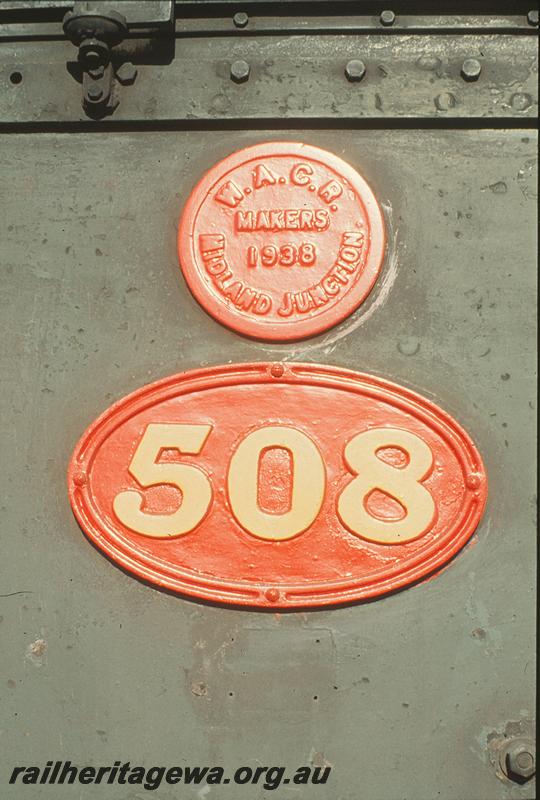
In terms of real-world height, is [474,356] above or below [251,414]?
above

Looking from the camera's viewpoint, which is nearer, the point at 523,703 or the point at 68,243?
the point at 523,703

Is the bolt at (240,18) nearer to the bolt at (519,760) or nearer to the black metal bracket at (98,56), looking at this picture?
the black metal bracket at (98,56)

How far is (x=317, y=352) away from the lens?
5.16 ft

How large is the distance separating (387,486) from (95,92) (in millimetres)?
1062

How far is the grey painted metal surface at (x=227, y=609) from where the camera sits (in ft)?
4.93

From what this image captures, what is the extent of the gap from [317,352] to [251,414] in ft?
0.64

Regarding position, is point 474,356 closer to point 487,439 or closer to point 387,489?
point 487,439

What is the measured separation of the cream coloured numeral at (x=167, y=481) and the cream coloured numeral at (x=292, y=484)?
0.24ft

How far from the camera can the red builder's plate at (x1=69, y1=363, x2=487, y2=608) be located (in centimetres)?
151

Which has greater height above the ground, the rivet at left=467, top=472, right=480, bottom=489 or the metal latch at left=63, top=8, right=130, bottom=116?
the metal latch at left=63, top=8, right=130, bottom=116

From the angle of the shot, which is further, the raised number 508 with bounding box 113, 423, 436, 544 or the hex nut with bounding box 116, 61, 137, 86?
the hex nut with bounding box 116, 61, 137, 86

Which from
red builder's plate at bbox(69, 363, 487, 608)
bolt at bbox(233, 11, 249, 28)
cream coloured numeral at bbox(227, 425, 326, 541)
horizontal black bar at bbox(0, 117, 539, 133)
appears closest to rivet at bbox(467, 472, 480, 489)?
red builder's plate at bbox(69, 363, 487, 608)

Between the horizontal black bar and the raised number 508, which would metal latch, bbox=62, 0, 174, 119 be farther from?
the raised number 508

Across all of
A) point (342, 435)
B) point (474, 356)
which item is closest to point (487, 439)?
point (474, 356)
